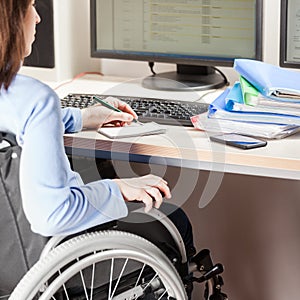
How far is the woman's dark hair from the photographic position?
4.17ft

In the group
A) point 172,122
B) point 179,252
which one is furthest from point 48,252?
point 172,122

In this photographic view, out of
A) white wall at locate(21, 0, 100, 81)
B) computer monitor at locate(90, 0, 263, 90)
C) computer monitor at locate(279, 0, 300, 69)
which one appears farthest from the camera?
white wall at locate(21, 0, 100, 81)

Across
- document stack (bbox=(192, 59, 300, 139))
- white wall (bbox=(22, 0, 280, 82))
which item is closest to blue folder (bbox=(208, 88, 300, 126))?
document stack (bbox=(192, 59, 300, 139))

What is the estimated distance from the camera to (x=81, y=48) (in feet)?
7.47

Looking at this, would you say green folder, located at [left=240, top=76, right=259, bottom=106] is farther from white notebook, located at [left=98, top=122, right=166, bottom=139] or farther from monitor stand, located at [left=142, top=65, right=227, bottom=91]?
monitor stand, located at [left=142, top=65, right=227, bottom=91]

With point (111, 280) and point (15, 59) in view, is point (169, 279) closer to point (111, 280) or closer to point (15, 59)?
point (111, 280)

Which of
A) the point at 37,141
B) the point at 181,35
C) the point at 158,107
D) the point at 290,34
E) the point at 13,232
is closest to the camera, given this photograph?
the point at 37,141

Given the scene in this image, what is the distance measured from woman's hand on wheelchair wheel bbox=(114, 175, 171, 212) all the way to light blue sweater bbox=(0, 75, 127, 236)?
92 mm

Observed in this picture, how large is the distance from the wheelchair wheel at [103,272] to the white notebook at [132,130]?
269 millimetres

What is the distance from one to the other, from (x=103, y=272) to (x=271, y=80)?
22.6 inches

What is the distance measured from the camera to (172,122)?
1690 millimetres

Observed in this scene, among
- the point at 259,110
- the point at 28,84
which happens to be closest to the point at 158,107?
the point at 259,110

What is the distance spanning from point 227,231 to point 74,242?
0.97 m

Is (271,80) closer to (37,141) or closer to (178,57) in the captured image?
(178,57)
